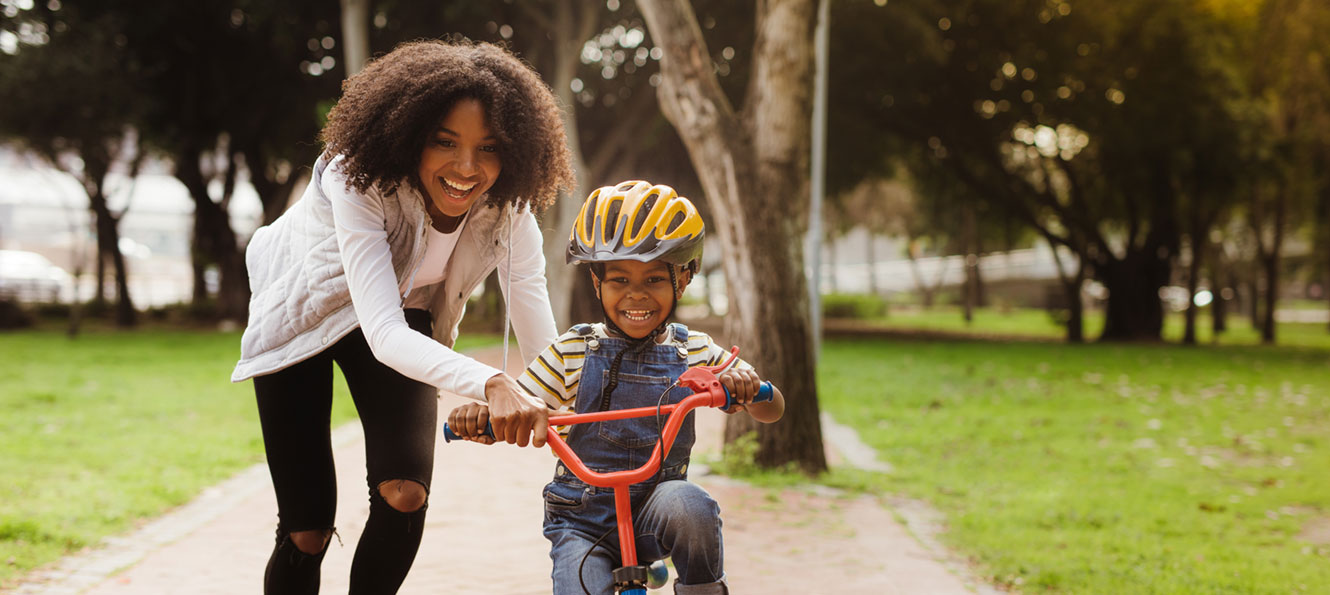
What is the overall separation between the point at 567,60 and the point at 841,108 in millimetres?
7307

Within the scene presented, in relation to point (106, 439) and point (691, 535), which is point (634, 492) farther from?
point (106, 439)

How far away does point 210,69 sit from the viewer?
22750 mm

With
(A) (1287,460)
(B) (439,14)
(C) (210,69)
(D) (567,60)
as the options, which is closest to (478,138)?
(A) (1287,460)

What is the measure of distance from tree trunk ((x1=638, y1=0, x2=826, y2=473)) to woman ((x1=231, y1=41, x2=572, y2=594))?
4.29 metres

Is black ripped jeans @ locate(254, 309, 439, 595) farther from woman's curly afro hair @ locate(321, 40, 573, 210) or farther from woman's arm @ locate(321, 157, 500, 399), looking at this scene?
woman's curly afro hair @ locate(321, 40, 573, 210)

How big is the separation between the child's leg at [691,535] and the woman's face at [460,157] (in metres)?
0.99

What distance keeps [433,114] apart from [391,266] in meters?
0.40

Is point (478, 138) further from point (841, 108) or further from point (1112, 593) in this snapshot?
point (841, 108)

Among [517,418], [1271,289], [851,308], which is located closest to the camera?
[517,418]

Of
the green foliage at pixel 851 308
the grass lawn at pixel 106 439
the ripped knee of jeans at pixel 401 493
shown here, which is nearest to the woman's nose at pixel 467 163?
the ripped knee of jeans at pixel 401 493

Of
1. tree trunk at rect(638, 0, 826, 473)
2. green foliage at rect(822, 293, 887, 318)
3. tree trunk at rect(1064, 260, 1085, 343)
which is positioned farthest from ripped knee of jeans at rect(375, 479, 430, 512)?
green foliage at rect(822, 293, 887, 318)

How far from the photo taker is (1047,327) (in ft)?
104

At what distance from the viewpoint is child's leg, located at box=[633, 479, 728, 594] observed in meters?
2.44

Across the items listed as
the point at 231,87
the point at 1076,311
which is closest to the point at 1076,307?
the point at 1076,311
